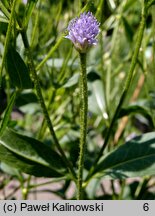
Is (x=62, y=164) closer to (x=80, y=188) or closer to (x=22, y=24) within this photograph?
(x=80, y=188)

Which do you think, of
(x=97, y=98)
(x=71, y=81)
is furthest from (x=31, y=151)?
(x=97, y=98)

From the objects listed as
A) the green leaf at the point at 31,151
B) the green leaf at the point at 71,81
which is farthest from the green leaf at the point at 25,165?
the green leaf at the point at 71,81

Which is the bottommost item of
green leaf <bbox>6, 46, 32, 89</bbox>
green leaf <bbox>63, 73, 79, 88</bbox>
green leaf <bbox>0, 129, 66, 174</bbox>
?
green leaf <bbox>0, 129, 66, 174</bbox>

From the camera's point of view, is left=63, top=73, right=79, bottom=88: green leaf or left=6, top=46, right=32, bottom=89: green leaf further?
left=63, top=73, right=79, bottom=88: green leaf

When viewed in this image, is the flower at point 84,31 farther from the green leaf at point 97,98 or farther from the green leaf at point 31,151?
the green leaf at point 97,98

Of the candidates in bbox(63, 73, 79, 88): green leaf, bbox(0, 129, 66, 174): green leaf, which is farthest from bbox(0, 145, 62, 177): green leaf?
bbox(63, 73, 79, 88): green leaf

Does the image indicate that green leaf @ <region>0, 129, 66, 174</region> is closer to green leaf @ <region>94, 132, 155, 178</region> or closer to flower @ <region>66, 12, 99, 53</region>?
green leaf @ <region>94, 132, 155, 178</region>
